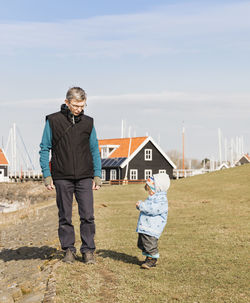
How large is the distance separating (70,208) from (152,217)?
1.20m

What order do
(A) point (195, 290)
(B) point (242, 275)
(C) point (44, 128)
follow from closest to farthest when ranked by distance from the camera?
1. (A) point (195, 290)
2. (B) point (242, 275)
3. (C) point (44, 128)

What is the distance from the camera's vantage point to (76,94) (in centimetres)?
705

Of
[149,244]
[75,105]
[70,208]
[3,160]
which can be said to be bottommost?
[149,244]

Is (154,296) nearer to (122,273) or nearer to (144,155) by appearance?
(122,273)

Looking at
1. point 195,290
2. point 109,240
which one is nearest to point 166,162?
point 109,240

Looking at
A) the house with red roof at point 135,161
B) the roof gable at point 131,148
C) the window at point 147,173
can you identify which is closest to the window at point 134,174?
the house with red roof at point 135,161

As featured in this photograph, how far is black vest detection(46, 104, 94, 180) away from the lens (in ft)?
23.7

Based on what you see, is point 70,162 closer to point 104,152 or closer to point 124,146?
point 124,146

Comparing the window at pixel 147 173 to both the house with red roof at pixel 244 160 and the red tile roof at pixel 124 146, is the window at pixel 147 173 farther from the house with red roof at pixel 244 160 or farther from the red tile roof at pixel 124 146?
the house with red roof at pixel 244 160

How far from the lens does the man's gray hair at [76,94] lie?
278 inches

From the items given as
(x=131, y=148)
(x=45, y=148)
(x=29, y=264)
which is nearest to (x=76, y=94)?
(x=45, y=148)

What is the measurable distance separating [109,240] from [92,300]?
4467 millimetres

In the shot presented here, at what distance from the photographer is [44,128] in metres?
7.31

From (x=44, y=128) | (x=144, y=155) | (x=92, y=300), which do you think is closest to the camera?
(x=92, y=300)
